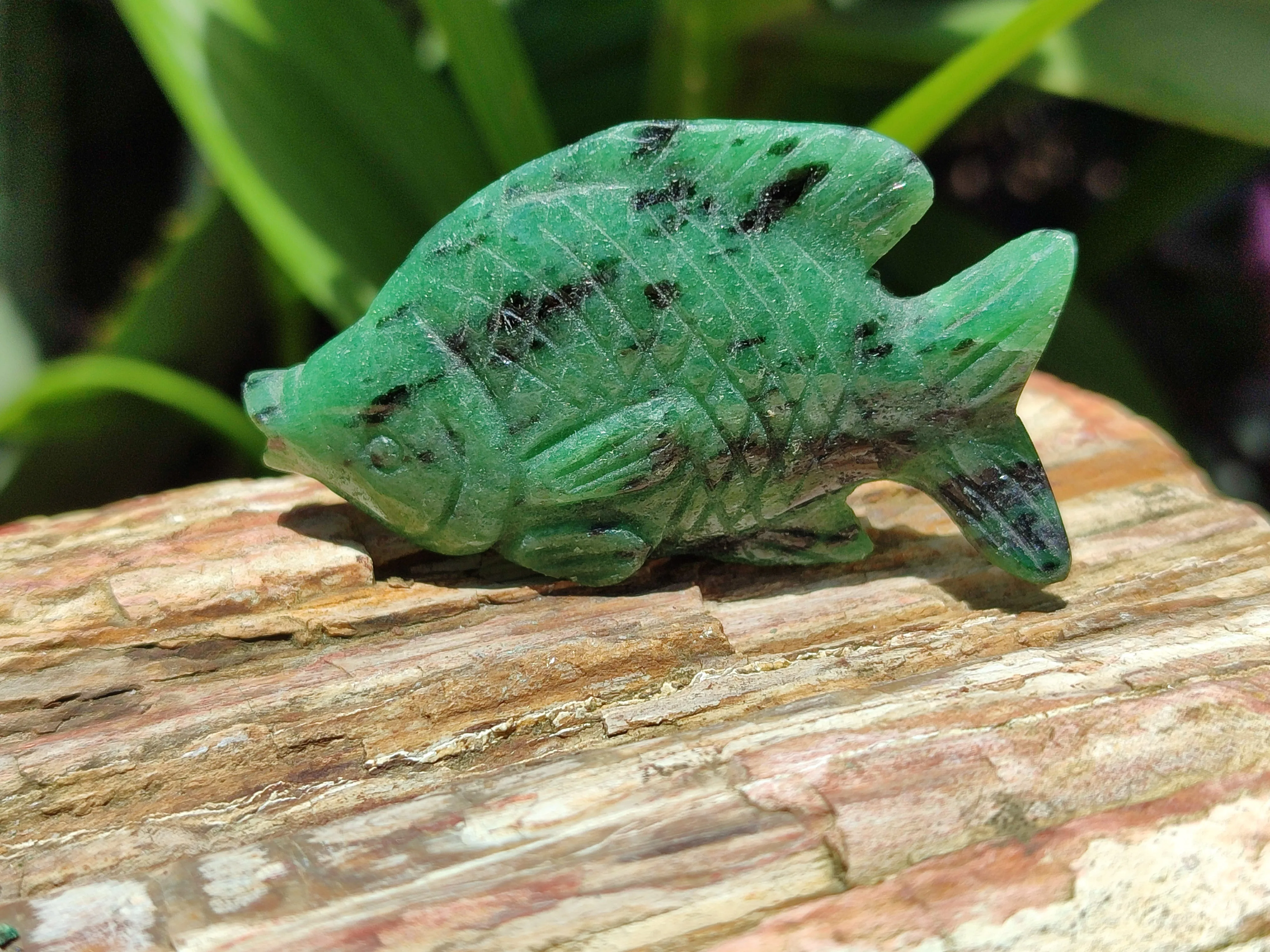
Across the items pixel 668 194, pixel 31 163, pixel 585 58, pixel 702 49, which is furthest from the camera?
pixel 585 58

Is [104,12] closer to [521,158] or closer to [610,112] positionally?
[610,112]

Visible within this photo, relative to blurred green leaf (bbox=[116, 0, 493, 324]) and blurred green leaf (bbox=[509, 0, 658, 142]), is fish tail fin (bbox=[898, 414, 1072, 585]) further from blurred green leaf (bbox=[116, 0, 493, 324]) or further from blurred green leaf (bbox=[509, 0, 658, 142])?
blurred green leaf (bbox=[509, 0, 658, 142])

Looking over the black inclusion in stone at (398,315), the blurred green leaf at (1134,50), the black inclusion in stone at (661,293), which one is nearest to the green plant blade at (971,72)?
the blurred green leaf at (1134,50)

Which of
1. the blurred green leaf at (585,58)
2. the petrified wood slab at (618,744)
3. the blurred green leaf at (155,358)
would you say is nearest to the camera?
the petrified wood slab at (618,744)

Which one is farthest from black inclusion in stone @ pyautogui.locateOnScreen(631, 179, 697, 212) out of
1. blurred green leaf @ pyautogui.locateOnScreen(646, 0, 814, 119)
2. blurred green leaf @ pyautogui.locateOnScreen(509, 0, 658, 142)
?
blurred green leaf @ pyautogui.locateOnScreen(509, 0, 658, 142)

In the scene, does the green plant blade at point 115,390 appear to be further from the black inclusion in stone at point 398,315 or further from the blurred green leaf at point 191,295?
the black inclusion in stone at point 398,315

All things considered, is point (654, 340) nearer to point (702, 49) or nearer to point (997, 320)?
point (997, 320)

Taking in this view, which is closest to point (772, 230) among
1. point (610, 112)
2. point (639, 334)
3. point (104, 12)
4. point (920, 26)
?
point (639, 334)

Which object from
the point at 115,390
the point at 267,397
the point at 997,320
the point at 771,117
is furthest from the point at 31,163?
the point at 997,320
